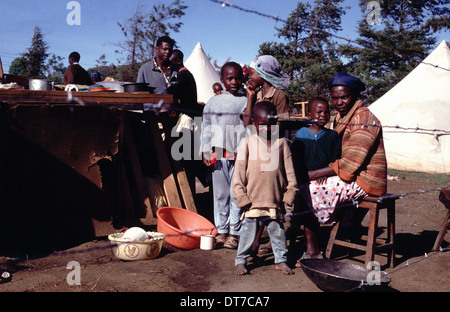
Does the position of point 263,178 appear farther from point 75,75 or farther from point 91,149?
point 75,75

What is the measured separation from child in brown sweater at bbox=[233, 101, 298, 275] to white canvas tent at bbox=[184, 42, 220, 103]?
1192cm

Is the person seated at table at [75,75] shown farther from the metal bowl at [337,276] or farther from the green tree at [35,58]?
the green tree at [35,58]

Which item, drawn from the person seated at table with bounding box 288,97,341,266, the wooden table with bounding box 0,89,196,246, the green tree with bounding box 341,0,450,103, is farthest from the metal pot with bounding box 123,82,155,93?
the green tree with bounding box 341,0,450,103

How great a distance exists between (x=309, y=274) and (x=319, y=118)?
58.0 inches

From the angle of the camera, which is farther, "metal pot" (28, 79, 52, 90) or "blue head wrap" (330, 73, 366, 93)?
"metal pot" (28, 79, 52, 90)

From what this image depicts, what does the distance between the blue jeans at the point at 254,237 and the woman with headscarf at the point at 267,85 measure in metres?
1.13

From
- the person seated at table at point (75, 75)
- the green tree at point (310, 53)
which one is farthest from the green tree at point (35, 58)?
the person seated at table at point (75, 75)

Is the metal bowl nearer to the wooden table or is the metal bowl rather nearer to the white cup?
the white cup

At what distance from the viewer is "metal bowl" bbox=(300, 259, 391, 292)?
284cm

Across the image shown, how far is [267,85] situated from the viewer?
4215mm

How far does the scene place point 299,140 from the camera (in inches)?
152

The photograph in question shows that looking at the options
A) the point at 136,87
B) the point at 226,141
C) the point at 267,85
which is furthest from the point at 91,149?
the point at 267,85

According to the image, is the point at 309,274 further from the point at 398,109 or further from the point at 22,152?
the point at 398,109

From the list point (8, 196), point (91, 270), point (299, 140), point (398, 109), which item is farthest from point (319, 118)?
point (398, 109)
